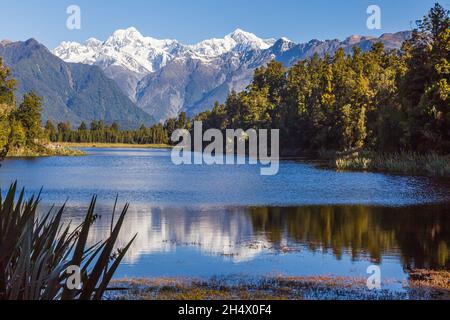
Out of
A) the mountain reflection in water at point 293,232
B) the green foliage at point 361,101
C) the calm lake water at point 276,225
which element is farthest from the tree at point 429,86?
the mountain reflection in water at point 293,232

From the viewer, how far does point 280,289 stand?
13055mm

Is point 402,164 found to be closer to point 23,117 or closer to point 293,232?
point 293,232

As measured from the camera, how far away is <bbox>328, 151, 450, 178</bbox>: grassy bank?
50.8 metres

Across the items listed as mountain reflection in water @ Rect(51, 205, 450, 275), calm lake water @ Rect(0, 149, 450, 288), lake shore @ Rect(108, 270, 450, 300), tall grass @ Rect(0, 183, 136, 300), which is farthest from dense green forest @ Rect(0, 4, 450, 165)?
tall grass @ Rect(0, 183, 136, 300)

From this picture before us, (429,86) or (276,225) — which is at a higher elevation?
(429,86)

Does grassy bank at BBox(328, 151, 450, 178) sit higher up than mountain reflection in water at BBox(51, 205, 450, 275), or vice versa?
grassy bank at BBox(328, 151, 450, 178)

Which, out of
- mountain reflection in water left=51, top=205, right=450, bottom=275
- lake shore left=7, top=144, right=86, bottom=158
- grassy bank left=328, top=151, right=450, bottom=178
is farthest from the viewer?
lake shore left=7, top=144, right=86, bottom=158

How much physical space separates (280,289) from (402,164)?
4626cm

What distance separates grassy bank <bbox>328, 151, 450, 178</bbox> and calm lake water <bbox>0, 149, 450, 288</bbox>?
19.5 ft

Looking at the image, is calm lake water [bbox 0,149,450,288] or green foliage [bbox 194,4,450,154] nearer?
calm lake water [bbox 0,149,450,288]

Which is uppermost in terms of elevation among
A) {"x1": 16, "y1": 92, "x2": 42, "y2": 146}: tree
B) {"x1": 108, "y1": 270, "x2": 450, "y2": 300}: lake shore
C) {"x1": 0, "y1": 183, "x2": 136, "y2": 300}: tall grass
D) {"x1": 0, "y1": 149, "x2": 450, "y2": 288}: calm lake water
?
{"x1": 16, "y1": 92, "x2": 42, "y2": 146}: tree

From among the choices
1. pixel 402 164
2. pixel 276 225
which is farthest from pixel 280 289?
pixel 402 164

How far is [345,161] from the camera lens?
65.9 m

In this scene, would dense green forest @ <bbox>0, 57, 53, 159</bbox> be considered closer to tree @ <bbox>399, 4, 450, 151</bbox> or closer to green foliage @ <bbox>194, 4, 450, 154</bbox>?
green foliage @ <bbox>194, 4, 450, 154</bbox>
